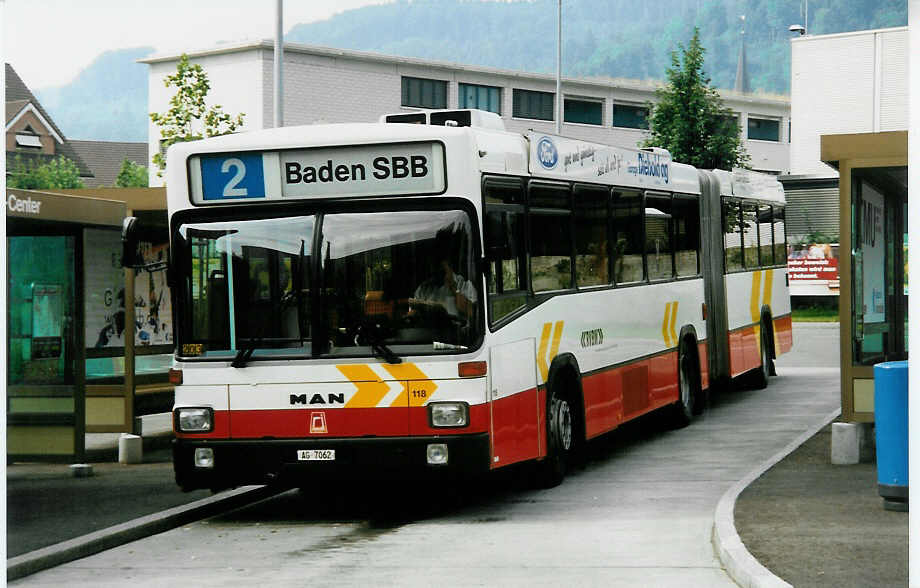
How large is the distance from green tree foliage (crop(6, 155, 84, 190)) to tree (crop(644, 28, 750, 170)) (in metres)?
32.6

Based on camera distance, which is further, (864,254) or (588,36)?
(588,36)

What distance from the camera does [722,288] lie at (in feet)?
62.0

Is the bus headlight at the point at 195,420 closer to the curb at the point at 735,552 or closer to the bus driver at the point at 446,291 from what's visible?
the bus driver at the point at 446,291

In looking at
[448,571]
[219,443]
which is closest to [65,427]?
[219,443]

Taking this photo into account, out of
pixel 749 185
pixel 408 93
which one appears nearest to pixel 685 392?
pixel 749 185

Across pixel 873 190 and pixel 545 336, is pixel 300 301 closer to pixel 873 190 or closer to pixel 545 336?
pixel 545 336

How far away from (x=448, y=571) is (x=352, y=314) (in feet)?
8.26

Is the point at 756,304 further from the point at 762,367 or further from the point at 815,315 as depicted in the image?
the point at 815,315

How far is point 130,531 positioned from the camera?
33.9 feet

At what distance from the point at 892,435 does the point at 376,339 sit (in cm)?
360

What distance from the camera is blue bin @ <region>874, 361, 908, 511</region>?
966 cm

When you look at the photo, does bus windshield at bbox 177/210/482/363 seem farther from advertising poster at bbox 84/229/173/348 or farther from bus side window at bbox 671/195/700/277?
bus side window at bbox 671/195/700/277

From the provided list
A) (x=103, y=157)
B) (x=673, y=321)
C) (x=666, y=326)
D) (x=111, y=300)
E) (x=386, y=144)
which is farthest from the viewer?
(x=103, y=157)

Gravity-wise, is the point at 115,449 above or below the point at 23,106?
below
